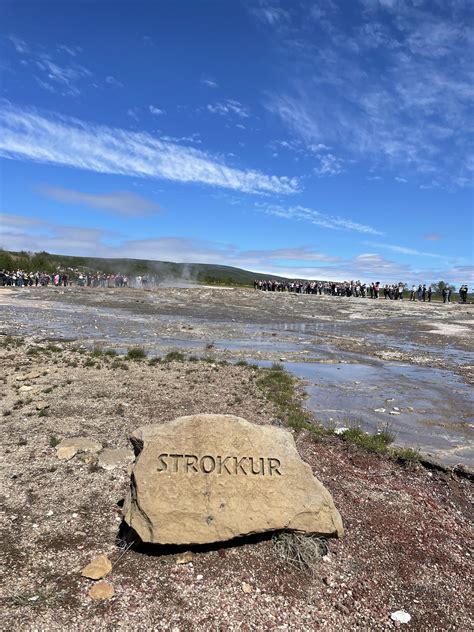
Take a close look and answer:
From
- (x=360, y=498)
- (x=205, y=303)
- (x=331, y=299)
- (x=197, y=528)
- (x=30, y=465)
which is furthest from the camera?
(x=331, y=299)

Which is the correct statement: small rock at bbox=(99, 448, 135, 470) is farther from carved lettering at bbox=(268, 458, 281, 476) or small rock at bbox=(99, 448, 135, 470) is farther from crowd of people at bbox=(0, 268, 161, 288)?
crowd of people at bbox=(0, 268, 161, 288)

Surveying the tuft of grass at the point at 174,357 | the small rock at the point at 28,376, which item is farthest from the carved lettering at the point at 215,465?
the tuft of grass at the point at 174,357

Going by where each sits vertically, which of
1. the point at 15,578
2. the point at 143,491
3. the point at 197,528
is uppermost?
the point at 143,491

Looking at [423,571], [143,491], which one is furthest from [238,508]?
[423,571]

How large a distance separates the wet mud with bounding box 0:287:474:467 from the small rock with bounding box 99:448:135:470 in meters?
4.36

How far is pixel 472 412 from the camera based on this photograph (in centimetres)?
1138

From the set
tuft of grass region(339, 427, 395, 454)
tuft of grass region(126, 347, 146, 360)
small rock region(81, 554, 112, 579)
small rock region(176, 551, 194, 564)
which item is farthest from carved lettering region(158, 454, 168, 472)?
tuft of grass region(126, 347, 146, 360)

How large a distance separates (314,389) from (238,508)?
829cm

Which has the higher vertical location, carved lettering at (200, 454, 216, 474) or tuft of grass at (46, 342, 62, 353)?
carved lettering at (200, 454, 216, 474)

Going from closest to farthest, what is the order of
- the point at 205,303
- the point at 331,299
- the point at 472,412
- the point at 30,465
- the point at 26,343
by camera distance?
1. the point at 30,465
2. the point at 472,412
3. the point at 26,343
4. the point at 205,303
5. the point at 331,299

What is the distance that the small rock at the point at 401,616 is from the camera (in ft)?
14.3

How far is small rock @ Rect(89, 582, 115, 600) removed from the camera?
172 inches

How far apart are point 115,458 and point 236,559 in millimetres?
2931

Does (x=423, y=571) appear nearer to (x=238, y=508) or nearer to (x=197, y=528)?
(x=238, y=508)
